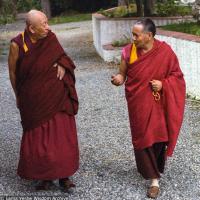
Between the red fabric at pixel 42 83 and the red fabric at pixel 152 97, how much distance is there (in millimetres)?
608

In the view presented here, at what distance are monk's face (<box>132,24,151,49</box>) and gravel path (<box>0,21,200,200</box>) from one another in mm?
1311

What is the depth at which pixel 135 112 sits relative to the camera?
5.47 m

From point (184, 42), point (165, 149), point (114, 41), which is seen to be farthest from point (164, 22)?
point (165, 149)

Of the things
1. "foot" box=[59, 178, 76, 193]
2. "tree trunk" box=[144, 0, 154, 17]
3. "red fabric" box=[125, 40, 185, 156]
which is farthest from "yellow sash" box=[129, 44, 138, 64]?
"tree trunk" box=[144, 0, 154, 17]

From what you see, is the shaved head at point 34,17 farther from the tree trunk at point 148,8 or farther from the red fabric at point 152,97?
Answer: the tree trunk at point 148,8

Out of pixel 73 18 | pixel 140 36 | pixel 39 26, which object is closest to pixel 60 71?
pixel 39 26

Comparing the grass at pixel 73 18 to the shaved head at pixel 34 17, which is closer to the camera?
the shaved head at pixel 34 17

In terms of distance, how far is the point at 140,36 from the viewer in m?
5.36

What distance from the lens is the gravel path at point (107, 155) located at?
5.61 meters

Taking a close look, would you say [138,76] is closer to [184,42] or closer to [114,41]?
[184,42]

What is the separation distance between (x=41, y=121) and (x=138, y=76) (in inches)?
37.0

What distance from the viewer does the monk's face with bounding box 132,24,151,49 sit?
5352 mm

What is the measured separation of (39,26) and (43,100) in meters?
0.64

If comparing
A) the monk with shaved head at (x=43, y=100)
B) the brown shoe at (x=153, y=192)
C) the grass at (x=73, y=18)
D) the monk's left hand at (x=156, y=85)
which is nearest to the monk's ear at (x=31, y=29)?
the monk with shaved head at (x=43, y=100)
